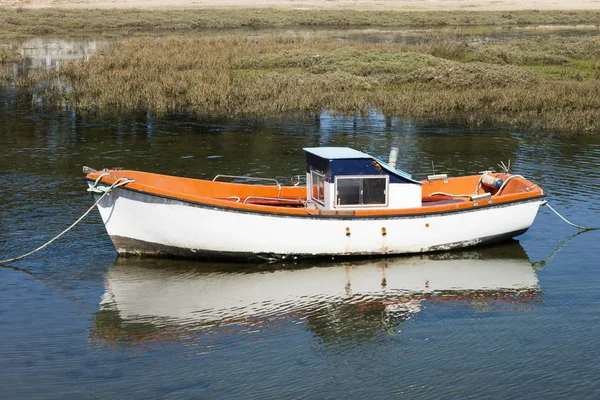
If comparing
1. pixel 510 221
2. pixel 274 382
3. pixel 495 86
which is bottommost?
pixel 274 382

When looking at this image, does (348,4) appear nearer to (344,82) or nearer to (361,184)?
(344,82)

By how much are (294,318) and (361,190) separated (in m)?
3.50

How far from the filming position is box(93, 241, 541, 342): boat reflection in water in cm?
1372

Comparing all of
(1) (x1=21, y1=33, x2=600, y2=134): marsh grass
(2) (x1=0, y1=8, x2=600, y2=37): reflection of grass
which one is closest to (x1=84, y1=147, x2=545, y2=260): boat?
(1) (x1=21, y1=33, x2=600, y2=134): marsh grass

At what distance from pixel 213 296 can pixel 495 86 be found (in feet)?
78.2

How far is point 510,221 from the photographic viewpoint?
57.5ft

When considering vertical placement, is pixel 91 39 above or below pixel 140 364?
above

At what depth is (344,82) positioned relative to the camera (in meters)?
36.1

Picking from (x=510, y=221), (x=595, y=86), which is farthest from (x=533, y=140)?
(x=510, y=221)

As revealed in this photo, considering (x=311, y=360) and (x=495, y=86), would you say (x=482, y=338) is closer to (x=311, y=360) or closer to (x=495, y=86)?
(x=311, y=360)

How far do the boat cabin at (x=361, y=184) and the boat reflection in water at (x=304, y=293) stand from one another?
3.95ft

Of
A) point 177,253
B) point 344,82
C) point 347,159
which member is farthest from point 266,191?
point 344,82

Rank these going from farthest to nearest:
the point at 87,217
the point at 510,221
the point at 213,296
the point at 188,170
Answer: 1. the point at 188,170
2. the point at 87,217
3. the point at 510,221
4. the point at 213,296

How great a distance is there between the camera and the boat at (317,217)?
51.8ft
